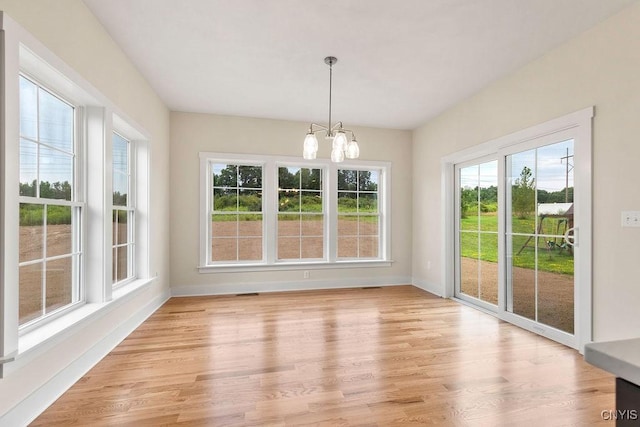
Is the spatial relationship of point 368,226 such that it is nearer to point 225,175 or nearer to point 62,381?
point 225,175

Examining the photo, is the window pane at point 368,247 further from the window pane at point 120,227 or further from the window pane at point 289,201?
the window pane at point 120,227

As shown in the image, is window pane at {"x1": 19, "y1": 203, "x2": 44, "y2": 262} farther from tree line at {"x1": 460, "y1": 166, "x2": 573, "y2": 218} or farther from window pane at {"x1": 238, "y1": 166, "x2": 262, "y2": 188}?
tree line at {"x1": 460, "y1": 166, "x2": 573, "y2": 218}

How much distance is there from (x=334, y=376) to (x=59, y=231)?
229cm

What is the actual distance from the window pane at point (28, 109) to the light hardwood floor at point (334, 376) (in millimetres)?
1739

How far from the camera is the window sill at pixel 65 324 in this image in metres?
1.85

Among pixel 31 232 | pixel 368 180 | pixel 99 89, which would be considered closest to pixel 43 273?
pixel 31 232

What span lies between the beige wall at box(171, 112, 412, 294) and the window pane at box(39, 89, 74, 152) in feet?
7.42

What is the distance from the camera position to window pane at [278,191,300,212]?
5141 millimetres

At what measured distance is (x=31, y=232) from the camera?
2039 millimetres

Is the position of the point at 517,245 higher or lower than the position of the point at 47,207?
lower

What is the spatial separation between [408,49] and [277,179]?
2796 millimetres

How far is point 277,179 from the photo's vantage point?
5102 millimetres

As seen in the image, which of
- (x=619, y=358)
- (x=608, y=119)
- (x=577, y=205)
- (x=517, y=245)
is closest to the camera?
(x=619, y=358)

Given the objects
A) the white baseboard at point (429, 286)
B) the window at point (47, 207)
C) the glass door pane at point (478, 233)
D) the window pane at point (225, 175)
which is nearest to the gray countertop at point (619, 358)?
the window at point (47, 207)
